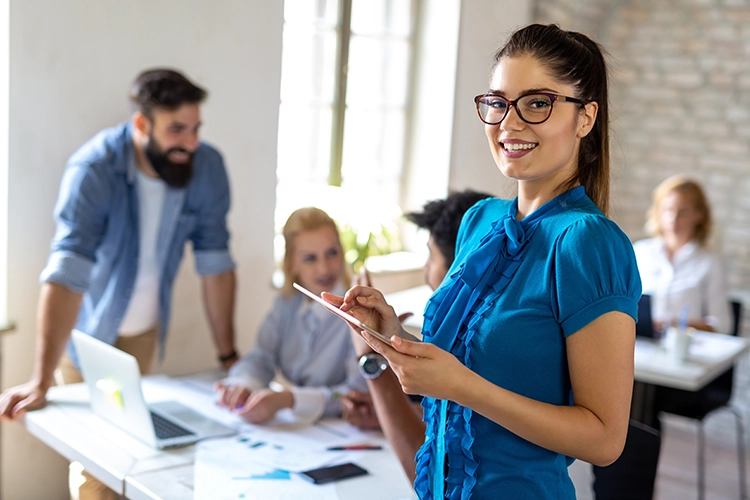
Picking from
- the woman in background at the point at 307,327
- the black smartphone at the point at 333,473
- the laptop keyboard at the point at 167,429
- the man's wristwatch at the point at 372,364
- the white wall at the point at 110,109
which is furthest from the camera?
the white wall at the point at 110,109

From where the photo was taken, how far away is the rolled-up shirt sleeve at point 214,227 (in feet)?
9.78

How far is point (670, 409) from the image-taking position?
12.1ft

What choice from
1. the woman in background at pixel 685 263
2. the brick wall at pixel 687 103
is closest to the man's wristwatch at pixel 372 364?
the woman in background at pixel 685 263

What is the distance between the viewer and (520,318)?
3.71ft

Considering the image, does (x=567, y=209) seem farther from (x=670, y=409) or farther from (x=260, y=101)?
(x=670, y=409)

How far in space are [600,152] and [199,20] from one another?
2424 mm

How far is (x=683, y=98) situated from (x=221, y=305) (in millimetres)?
3456

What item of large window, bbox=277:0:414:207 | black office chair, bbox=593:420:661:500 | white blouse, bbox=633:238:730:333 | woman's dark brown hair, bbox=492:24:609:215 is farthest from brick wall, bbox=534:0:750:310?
woman's dark brown hair, bbox=492:24:609:215

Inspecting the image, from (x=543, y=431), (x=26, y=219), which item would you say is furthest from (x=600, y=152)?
(x=26, y=219)

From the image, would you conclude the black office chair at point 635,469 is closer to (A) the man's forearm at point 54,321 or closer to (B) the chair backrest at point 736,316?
(A) the man's forearm at point 54,321

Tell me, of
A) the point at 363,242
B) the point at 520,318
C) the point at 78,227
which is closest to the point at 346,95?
the point at 363,242

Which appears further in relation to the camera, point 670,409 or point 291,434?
point 670,409

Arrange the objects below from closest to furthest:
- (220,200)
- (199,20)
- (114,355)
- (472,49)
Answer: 1. (114,355)
2. (220,200)
3. (199,20)
4. (472,49)

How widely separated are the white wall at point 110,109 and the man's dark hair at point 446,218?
1477mm
